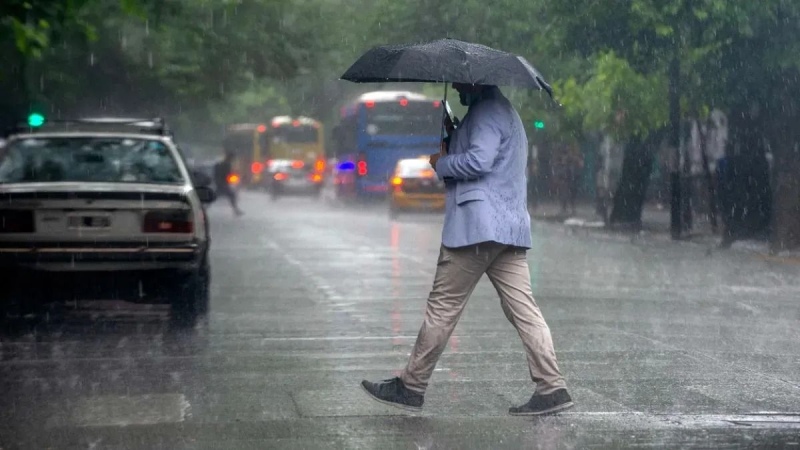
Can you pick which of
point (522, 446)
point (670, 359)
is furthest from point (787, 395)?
point (522, 446)

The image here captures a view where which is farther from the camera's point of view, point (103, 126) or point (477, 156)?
point (103, 126)

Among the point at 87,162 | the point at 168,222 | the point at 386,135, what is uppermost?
the point at 386,135

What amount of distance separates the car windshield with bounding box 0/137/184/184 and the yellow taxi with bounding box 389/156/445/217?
22.6 m

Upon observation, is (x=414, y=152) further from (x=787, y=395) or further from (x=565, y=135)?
(x=787, y=395)

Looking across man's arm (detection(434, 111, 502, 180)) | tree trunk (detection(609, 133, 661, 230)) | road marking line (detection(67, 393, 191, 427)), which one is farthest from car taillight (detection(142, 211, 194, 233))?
tree trunk (detection(609, 133, 661, 230))

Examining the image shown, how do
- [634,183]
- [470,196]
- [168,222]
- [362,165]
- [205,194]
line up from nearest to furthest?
[470,196], [168,222], [205,194], [634,183], [362,165]

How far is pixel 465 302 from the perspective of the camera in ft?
24.3

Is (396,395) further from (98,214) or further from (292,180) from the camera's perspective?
(292,180)

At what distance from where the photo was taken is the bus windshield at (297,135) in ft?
225

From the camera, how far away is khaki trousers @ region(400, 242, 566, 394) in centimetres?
732

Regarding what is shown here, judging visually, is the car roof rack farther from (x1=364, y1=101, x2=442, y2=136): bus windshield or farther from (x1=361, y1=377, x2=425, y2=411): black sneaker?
(x1=364, y1=101, x2=442, y2=136): bus windshield

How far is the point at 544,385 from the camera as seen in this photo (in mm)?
7281

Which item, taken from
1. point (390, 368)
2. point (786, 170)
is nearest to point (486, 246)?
point (390, 368)

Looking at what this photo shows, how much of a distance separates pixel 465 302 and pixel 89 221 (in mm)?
5180
